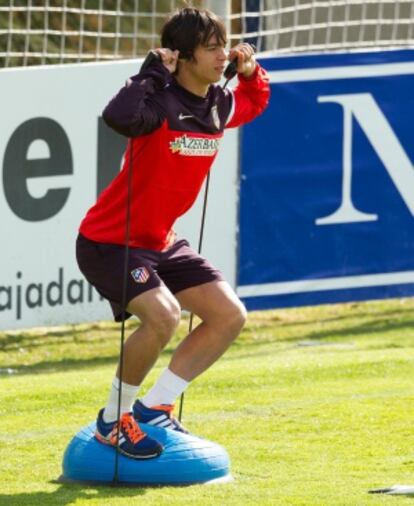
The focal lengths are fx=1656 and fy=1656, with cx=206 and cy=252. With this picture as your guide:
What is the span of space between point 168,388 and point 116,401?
0.73ft

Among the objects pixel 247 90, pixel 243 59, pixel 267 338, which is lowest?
pixel 267 338

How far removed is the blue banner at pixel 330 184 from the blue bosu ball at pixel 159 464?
16.5ft

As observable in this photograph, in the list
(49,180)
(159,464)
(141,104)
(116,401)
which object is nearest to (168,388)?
(116,401)

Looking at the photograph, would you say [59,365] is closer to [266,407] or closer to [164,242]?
[266,407]

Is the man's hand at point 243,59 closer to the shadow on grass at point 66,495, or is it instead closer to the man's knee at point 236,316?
the man's knee at point 236,316

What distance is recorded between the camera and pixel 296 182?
12.0 meters

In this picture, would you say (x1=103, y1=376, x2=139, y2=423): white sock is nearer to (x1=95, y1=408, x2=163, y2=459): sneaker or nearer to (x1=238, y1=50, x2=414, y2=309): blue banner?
(x1=95, y1=408, x2=163, y2=459): sneaker

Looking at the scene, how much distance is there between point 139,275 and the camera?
666 cm

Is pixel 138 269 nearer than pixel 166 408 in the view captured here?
Yes

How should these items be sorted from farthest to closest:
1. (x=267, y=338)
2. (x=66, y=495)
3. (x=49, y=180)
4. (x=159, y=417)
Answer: (x=267, y=338) → (x=49, y=180) → (x=159, y=417) → (x=66, y=495)

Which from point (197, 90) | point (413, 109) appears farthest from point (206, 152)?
point (413, 109)

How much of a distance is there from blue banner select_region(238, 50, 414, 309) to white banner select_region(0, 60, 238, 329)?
1220mm

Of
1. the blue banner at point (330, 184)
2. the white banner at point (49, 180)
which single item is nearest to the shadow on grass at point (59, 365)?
the white banner at point (49, 180)

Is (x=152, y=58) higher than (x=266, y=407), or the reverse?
(x=152, y=58)
